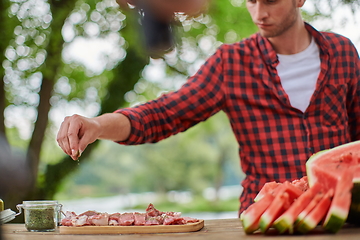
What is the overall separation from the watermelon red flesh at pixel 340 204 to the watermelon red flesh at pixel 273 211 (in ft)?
0.40

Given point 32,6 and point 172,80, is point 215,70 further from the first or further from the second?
point 172,80

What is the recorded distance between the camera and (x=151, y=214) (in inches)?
66.7

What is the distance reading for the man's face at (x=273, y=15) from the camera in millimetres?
2119

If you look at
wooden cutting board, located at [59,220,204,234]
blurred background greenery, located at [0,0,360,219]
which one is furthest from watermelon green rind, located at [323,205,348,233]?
blurred background greenery, located at [0,0,360,219]

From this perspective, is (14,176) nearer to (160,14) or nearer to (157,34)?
(157,34)

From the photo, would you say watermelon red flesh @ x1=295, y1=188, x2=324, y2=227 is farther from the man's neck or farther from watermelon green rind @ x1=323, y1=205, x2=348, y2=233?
the man's neck

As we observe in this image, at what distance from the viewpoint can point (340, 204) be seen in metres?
1.13

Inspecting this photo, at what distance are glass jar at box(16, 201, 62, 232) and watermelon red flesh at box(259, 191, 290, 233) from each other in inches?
36.5

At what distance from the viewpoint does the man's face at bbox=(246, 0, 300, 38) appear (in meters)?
2.12

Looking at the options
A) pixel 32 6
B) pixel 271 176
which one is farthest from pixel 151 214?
pixel 32 6

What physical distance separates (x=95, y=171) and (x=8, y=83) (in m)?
→ 22.7

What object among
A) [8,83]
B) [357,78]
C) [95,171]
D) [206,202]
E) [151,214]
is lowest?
[206,202]

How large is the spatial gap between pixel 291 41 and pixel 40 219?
5.09 feet

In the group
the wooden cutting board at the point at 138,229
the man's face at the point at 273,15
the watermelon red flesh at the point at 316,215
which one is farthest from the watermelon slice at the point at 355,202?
the man's face at the point at 273,15
